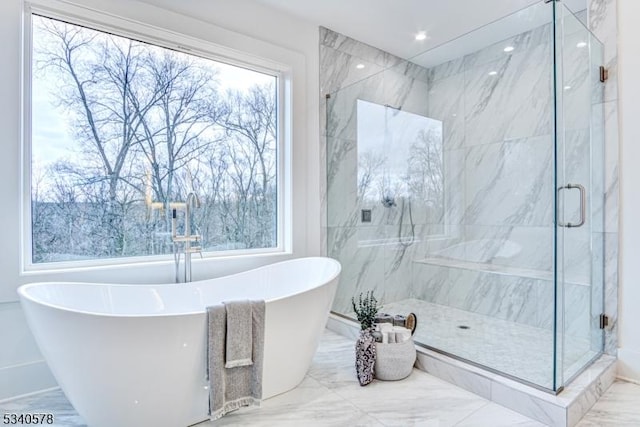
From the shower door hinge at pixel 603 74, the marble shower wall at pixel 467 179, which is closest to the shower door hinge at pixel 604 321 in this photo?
the marble shower wall at pixel 467 179

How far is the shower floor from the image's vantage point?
6.47ft

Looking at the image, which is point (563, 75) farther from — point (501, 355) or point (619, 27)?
point (501, 355)

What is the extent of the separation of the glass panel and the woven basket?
2.08 feet

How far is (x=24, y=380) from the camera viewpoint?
6.50 feet

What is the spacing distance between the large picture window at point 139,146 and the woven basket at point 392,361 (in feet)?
4.48

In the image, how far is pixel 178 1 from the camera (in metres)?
2.48

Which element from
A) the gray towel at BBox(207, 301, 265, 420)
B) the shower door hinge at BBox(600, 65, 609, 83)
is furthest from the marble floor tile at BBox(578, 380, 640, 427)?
the shower door hinge at BBox(600, 65, 609, 83)

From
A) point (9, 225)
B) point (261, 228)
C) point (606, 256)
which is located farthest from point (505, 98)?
point (9, 225)

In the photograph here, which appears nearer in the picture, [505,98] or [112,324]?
[112,324]

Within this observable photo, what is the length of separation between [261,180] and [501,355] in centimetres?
217

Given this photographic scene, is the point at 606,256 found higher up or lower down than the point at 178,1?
lower down

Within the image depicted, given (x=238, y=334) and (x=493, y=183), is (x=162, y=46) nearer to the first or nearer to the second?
(x=238, y=334)

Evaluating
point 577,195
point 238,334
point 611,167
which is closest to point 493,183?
point 611,167

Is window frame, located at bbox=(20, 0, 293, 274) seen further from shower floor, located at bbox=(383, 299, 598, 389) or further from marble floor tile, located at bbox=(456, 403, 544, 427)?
marble floor tile, located at bbox=(456, 403, 544, 427)
